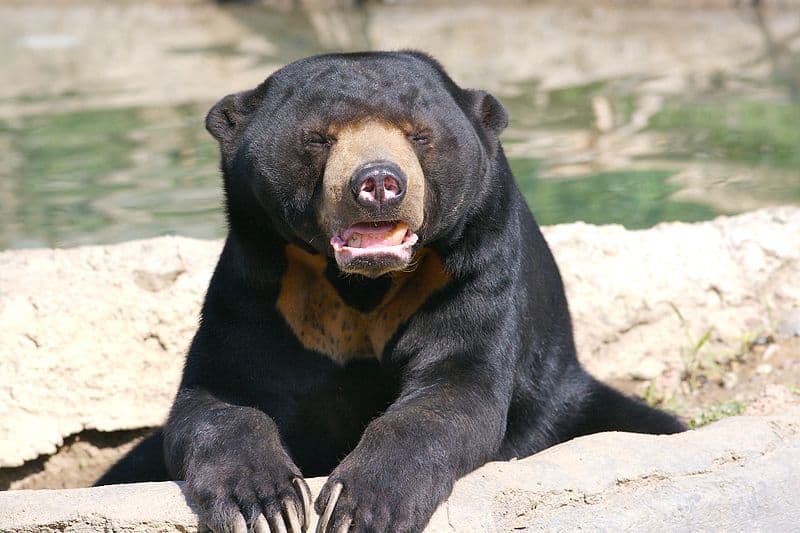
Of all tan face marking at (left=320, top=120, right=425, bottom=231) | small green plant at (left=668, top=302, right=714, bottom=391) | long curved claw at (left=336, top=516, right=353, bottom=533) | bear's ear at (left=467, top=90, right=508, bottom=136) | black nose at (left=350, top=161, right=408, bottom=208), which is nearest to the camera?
long curved claw at (left=336, top=516, right=353, bottom=533)

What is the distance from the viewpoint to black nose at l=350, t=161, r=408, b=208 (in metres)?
3.77

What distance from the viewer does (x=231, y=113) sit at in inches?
177

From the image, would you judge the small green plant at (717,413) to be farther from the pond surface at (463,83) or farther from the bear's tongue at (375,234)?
the pond surface at (463,83)

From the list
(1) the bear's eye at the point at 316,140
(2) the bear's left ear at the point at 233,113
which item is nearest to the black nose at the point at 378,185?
(1) the bear's eye at the point at 316,140

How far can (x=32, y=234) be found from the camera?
9266 mm

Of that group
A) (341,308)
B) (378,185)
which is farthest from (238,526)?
(341,308)

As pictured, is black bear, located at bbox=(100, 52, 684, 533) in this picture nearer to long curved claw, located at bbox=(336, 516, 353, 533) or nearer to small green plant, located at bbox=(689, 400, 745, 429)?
long curved claw, located at bbox=(336, 516, 353, 533)

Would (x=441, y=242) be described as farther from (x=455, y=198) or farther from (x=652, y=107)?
(x=652, y=107)

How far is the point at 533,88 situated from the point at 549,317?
954 cm

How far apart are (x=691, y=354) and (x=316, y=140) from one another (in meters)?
2.91

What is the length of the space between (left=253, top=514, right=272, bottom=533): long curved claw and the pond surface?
542cm

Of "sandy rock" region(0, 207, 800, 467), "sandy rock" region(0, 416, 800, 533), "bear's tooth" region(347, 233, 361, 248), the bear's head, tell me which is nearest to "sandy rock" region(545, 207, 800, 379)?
"sandy rock" region(0, 207, 800, 467)

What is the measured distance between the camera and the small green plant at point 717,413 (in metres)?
5.60

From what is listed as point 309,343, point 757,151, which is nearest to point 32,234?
point 309,343
